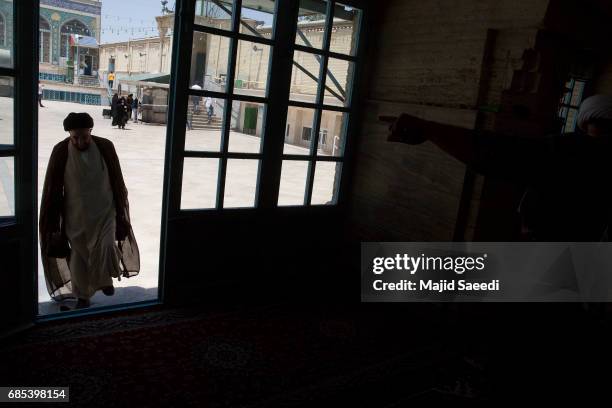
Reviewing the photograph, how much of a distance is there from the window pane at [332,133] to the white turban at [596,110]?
96.5 inches

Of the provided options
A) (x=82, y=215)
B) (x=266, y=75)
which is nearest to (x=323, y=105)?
(x=266, y=75)

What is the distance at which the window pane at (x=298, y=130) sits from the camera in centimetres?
333

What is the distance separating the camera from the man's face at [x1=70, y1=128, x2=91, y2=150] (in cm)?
293

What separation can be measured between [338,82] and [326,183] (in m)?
0.76

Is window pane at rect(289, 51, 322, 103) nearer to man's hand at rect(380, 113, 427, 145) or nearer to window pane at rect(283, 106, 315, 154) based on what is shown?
window pane at rect(283, 106, 315, 154)

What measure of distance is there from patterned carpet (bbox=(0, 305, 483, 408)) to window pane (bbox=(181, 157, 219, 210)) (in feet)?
2.39

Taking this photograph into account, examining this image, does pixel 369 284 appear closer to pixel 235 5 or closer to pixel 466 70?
pixel 466 70

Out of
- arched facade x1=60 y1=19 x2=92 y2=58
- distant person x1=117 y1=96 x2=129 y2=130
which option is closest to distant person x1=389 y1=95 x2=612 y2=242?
distant person x1=117 y1=96 x2=129 y2=130

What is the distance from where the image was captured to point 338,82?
348 cm

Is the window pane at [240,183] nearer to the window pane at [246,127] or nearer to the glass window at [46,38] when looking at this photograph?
the window pane at [246,127]

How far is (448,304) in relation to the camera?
3164 millimetres

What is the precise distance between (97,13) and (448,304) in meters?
46.6

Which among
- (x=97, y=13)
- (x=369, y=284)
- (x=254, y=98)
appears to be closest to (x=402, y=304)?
(x=369, y=284)

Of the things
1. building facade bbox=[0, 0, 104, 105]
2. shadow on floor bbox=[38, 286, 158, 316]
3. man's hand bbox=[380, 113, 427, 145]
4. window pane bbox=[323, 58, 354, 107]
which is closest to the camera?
man's hand bbox=[380, 113, 427, 145]
